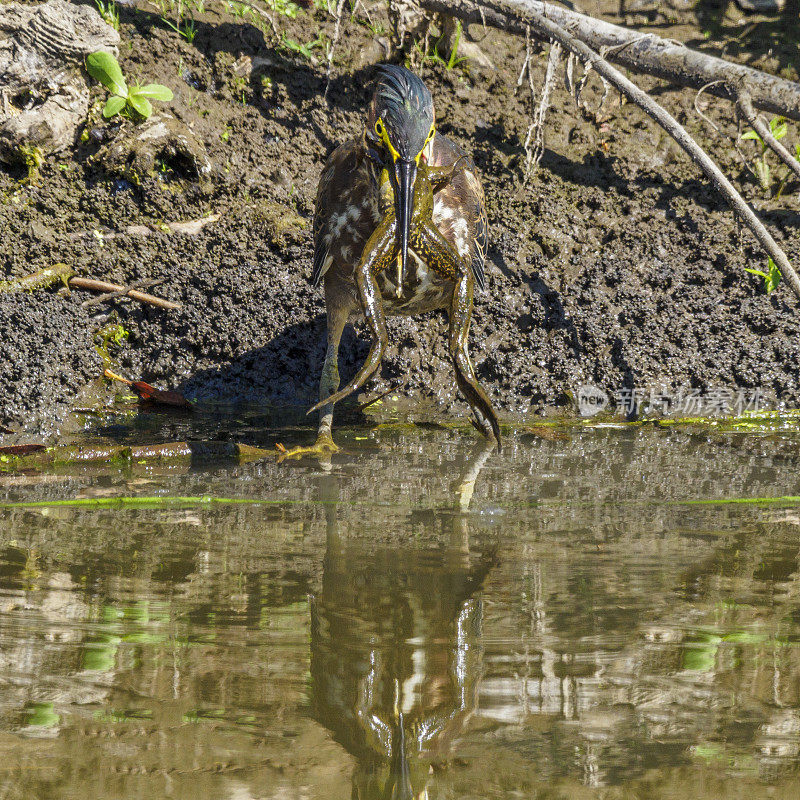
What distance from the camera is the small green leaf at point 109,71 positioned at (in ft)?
17.4

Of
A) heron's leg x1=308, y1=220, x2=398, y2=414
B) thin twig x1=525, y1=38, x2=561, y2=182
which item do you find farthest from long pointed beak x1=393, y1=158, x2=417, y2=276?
thin twig x1=525, y1=38, x2=561, y2=182

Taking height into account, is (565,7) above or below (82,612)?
above

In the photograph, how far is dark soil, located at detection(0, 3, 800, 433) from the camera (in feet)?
15.6

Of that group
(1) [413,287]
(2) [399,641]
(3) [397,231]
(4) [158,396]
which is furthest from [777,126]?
(2) [399,641]

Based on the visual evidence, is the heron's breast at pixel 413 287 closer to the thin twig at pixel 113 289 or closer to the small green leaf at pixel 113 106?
the thin twig at pixel 113 289

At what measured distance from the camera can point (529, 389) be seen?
15.5 feet

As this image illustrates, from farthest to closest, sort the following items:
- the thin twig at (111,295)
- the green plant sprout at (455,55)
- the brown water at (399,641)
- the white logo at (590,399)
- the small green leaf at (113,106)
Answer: the green plant sprout at (455,55) < the small green leaf at (113,106) < the thin twig at (111,295) < the white logo at (590,399) < the brown water at (399,641)

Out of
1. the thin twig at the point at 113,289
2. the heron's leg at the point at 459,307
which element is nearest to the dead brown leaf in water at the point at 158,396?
the thin twig at the point at 113,289

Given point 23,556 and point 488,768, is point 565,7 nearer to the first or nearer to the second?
point 23,556

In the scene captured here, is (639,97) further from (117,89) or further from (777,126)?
(117,89)

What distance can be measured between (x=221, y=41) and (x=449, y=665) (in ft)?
17.9

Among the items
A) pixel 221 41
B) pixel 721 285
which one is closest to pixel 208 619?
pixel 721 285

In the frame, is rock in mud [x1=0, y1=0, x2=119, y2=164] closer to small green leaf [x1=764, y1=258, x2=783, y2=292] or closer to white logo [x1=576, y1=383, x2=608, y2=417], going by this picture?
white logo [x1=576, y1=383, x2=608, y2=417]

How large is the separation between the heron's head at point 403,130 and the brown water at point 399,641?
1.07 metres
